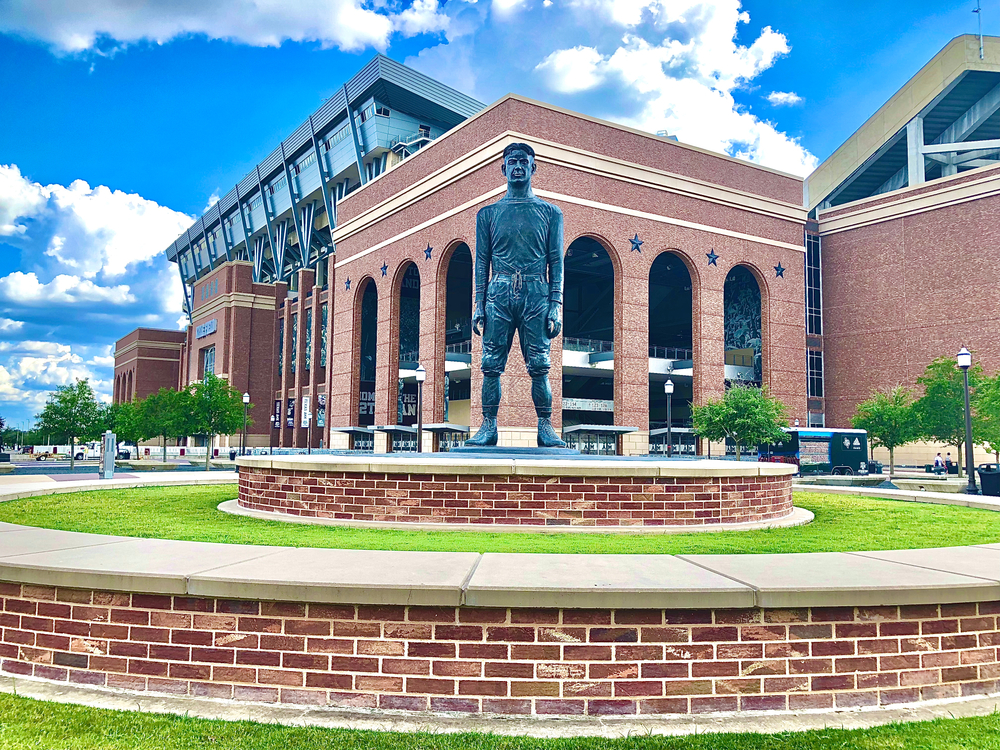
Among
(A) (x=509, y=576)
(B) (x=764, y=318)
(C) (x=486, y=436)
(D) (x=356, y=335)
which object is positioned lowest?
(A) (x=509, y=576)

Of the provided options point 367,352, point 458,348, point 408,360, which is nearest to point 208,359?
point 367,352

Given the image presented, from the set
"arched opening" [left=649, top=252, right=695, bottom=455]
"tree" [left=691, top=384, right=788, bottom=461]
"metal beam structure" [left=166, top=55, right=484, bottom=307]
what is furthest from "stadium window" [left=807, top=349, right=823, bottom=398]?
"metal beam structure" [left=166, top=55, right=484, bottom=307]

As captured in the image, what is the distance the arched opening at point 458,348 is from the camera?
133ft

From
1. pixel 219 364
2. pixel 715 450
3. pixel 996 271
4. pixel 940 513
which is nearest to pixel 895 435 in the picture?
pixel 715 450

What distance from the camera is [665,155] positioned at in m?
38.4

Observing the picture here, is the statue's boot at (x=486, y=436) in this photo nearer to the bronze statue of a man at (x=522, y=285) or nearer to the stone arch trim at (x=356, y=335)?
the bronze statue of a man at (x=522, y=285)

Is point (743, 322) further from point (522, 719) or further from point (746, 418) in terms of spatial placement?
point (522, 719)

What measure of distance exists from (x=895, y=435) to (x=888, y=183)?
109ft

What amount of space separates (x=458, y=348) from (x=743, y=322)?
18.1 meters

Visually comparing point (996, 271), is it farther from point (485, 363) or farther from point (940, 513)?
point (485, 363)

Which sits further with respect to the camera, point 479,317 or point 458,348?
point 458,348

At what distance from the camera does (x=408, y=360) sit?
4625cm

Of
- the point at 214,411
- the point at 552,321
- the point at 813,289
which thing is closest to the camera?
the point at 552,321

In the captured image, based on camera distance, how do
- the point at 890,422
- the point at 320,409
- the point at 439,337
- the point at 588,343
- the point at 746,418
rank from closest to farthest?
the point at 746,418, the point at 890,422, the point at 439,337, the point at 588,343, the point at 320,409
